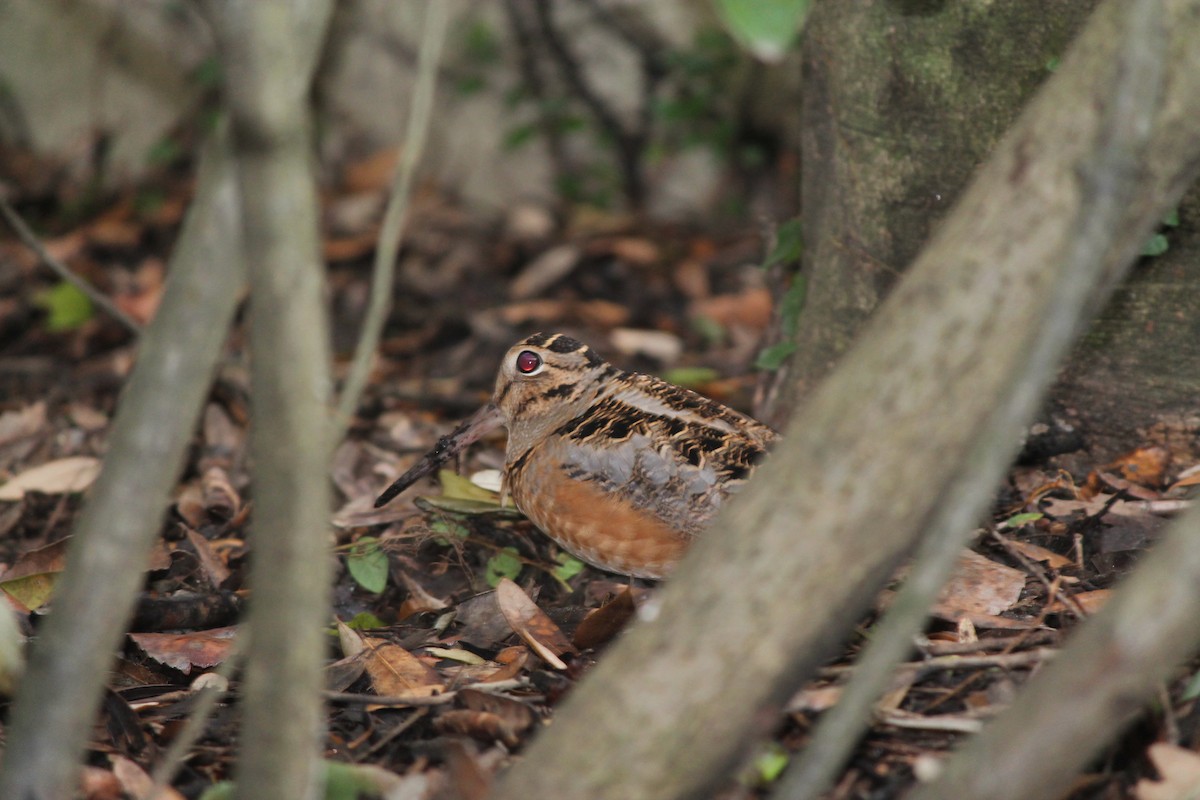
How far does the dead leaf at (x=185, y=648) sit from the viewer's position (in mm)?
3510

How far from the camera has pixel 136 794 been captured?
2.89 m

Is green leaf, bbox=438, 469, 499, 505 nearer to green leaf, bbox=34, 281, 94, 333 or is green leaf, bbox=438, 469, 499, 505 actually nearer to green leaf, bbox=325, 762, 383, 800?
green leaf, bbox=325, 762, 383, 800

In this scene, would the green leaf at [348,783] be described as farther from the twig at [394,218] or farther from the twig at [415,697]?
the twig at [394,218]

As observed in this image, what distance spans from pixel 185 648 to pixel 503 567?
1041 millimetres

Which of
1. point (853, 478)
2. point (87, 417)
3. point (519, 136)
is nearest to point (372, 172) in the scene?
point (519, 136)

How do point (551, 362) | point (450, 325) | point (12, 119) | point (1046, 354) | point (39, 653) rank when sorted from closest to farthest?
1. point (1046, 354)
2. point (39, 653)
3. point (551, 362)
4. point (450, 325)
5. point (12, 119)

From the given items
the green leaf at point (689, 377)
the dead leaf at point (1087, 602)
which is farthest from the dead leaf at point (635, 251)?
the dead leaf at point (1087, 602)

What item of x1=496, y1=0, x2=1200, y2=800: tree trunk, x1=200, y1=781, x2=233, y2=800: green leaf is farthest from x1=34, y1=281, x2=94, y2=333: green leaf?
x1=496, y1=0, x2=1200, y2=800: tree trunk

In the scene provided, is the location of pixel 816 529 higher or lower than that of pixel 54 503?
higher

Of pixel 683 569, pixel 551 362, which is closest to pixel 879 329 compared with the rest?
pixel 683 569

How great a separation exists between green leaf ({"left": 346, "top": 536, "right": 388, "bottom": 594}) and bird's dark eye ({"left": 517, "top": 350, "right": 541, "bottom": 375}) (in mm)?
816

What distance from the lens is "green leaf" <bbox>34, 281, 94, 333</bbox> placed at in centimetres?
686

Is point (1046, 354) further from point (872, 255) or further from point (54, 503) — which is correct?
point (54, 503)

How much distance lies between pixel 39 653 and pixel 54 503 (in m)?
2.84
